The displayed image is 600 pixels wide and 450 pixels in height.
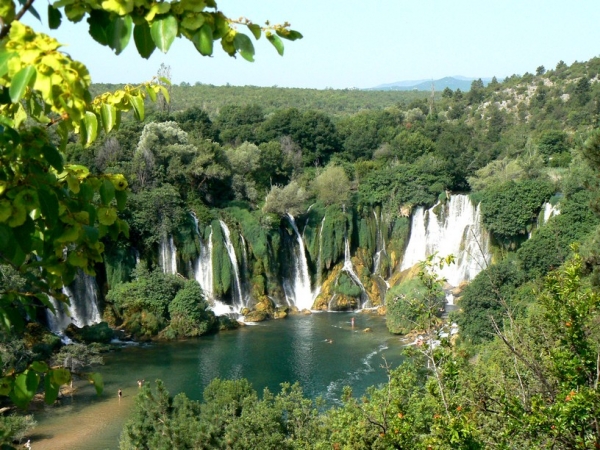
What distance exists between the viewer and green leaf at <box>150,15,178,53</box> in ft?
5.76

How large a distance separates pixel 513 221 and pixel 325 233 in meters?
7.57

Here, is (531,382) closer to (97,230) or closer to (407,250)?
(97,230)

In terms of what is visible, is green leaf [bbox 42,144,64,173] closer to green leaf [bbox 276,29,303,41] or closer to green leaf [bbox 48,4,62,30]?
green leaf [bbox 48,4,62,30]

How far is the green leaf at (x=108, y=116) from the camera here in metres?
2.15

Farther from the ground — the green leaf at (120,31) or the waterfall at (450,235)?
the green leaf at (120,31)

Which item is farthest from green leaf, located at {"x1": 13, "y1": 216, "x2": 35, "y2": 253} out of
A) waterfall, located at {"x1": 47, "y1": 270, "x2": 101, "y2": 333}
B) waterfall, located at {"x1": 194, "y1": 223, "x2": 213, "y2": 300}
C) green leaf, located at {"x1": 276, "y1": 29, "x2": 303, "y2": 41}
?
waterfall, located at {"x1": 194, "y1": 223, "x2": 213, "y2": 300}

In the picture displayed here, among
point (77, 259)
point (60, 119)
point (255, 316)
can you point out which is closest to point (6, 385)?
point (77, 259)

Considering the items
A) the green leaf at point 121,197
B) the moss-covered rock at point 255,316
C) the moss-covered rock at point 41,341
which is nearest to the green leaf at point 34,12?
the green leaf at point 121,197

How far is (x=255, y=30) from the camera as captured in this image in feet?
6.47

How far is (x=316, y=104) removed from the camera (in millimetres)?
75750

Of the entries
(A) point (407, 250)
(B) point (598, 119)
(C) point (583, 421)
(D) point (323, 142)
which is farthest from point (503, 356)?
(B) point (598, 119)

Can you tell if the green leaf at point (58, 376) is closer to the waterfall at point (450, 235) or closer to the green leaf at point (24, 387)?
the green leaf at point (24, 387)

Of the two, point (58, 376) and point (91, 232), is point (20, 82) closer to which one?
point (91, 232)

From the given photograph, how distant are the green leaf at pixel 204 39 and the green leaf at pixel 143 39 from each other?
0.12 m
